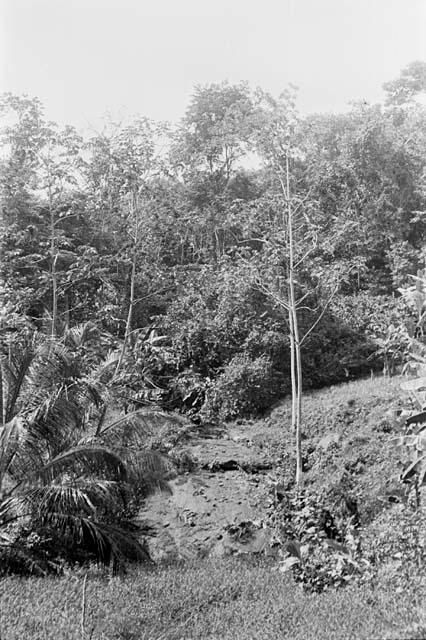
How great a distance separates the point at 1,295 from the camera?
12180 millimetres

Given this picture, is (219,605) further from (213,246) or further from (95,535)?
(213,246)

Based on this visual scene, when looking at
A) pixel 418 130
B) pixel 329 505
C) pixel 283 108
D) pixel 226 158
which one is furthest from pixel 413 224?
pixel 329 505

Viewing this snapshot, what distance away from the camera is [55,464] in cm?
777

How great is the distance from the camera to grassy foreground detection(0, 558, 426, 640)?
4.70 meters

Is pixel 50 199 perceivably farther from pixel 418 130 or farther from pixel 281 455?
pixel 418 130

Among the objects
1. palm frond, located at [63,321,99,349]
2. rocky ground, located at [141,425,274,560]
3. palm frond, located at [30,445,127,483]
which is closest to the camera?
palm frond, located at [30,445,127,483]

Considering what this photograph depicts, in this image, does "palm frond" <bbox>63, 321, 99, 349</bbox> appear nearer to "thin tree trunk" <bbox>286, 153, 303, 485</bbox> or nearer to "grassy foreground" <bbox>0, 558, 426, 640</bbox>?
"thin tree trunk" <bbox>286, 153, 303, 485</bbox>

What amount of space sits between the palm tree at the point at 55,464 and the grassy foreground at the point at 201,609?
32.5 inches

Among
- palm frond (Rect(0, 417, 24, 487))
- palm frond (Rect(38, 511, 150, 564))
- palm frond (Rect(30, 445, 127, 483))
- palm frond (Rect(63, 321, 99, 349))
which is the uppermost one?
palm frond (Rect(63, 321, 99, 349))

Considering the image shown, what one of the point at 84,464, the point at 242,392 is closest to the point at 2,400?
the point at 84,464

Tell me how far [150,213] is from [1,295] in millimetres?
5795

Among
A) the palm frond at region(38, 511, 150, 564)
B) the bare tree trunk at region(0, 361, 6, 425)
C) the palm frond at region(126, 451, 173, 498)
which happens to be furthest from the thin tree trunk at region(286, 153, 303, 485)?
the bare tree trunk at region(0, 361, 6, 425)

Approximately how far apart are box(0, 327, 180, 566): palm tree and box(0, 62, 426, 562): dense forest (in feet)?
0.09

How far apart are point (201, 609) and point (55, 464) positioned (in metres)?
2.85
